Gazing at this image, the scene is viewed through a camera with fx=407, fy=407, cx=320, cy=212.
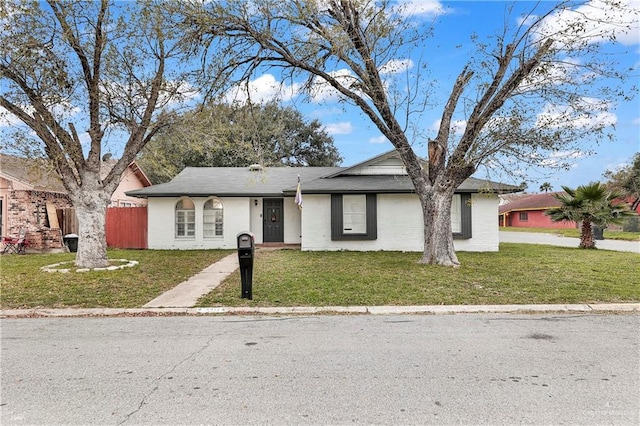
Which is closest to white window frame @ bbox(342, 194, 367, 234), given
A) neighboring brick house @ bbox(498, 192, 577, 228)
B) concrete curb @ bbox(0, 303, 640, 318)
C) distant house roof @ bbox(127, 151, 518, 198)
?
distant house roof @ bbox(127, 151, 518, 198)

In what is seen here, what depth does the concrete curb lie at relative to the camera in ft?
22.1

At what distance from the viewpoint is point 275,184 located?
1905cm

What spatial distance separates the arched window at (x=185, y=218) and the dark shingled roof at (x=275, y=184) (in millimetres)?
692

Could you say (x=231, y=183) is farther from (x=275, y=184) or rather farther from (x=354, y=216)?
(x=354, y=216)

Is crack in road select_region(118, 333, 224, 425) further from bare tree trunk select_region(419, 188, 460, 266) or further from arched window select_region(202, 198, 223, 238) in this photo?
arched window select_region(202, 198, 223, 238)

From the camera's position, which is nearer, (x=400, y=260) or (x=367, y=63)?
(x=367, y=63)

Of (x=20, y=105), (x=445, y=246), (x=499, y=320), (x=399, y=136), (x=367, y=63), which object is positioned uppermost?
(x=367, y=63)

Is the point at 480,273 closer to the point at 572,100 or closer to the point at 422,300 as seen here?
the point at 422,300

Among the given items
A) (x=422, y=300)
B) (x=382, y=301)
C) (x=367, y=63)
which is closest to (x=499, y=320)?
(x=422, y=300)

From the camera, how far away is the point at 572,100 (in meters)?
9.89

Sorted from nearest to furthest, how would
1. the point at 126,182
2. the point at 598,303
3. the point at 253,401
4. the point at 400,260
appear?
the point at 253,401 → the point at 598,303 → the point at 400,260 → the point at 126,182

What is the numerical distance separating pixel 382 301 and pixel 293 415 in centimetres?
438

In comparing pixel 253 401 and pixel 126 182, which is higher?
pixel 126 182

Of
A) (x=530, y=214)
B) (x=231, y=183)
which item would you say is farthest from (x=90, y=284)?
(x=530, y=214)
